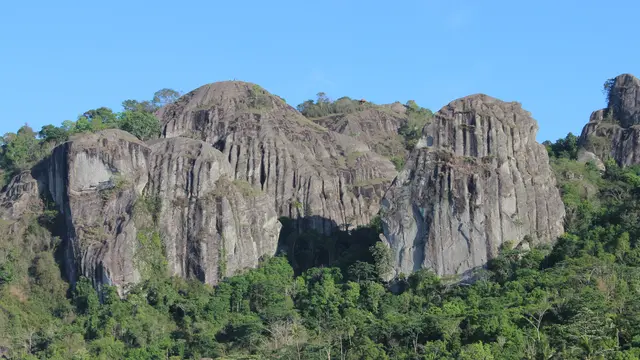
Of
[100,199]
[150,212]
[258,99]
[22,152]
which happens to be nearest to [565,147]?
[258,99]

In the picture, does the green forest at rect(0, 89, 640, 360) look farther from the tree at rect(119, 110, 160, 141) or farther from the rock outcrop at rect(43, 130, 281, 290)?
the tree at rect(119, 110, 160, 141)

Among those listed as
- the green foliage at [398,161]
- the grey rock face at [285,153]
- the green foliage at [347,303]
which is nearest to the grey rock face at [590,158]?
the green foliage at [347,303]

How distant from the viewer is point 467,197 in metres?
89.6

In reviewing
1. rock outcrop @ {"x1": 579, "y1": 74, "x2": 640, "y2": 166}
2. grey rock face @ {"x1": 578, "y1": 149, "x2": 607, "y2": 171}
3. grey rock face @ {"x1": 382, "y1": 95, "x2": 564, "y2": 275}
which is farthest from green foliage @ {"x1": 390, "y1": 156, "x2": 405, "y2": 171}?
grey rock face @ {"x1": 382, "y1": 95, "x2": 564, "y2": 275}

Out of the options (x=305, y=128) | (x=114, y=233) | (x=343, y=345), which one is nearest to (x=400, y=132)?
(x=305, y=128)

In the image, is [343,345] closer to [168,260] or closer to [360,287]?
[360,287]

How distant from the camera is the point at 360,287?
89.4m

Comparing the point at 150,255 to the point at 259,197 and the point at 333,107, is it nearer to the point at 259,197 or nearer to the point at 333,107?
the point at 259,197

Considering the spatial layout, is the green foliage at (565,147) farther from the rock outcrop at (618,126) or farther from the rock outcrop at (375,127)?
the rock outcrop at (375,127)

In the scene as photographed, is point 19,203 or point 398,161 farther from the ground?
point 398,161

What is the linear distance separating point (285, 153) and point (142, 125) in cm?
1066

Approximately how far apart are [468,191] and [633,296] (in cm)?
1334

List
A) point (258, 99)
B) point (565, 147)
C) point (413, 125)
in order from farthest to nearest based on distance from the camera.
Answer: point (413, 125) → point (565, 147) → point (258, 99)

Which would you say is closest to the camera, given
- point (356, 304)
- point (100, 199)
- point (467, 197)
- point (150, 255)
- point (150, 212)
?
point (356, 304)
